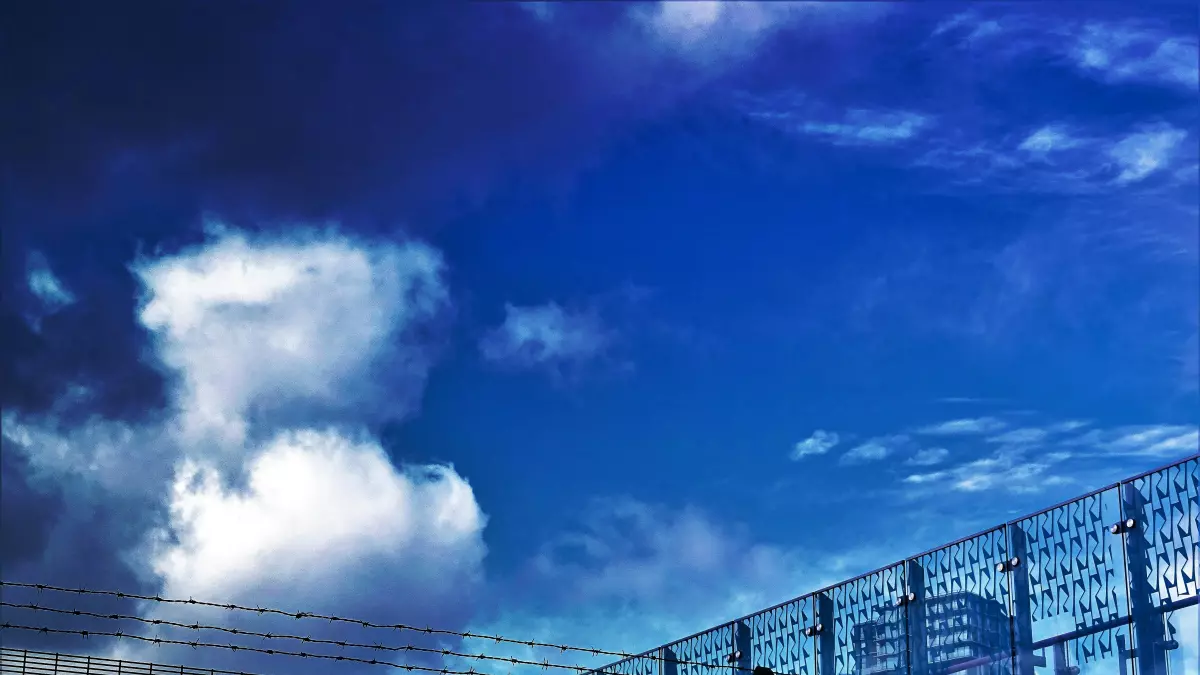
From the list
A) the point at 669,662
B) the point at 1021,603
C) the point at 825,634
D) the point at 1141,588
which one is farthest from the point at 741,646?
the point at 1141,588

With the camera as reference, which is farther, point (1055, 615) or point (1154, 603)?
point (1055, 615)

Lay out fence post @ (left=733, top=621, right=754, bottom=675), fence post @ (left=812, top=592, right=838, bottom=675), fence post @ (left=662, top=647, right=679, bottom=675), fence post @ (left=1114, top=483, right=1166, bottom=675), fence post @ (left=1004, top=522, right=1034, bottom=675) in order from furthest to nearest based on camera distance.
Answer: fence post @ (left=662, top=647, right=679, bottom=675)
fence post @ (left=733, top=621, right=754, bottom=675)
fence post @ (left=812, top=592, right=838, bottom=675)
fence post @ (left=1004, top=522, right=1034, bottom=675)
fence post @ (left=1114, top=483, right=1166, bottom=675)

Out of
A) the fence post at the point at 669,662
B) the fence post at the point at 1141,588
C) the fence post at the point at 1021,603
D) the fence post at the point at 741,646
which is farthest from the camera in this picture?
the fence post at the point at 669,662

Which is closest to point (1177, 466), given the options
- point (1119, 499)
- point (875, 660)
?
point (1119, 499)

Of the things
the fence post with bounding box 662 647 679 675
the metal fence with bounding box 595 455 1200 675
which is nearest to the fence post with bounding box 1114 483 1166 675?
the metal fence with bounding box 595 455 1200 675

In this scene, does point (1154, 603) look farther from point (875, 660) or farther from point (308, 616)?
point (308, 616)

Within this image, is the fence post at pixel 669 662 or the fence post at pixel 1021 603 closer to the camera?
the fence post at pixel 1021 603

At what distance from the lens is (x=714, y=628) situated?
44125 mm

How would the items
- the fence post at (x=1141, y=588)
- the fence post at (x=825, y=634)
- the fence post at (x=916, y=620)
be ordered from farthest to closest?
the fence post at (x=825, y=634) → the fence post at (x=916, y=620) → the fence post at (x=1141, y=588)

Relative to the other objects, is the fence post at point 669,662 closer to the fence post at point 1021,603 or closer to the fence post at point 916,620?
the fence post at point 916,620

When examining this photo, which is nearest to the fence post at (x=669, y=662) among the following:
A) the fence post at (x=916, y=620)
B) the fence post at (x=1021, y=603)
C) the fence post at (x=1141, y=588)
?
the fence post at (x=916, y=620)

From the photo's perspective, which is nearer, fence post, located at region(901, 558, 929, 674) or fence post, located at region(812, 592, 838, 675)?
fence post, located at region(901, 558, 929, 674)

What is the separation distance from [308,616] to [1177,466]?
18.2 metres

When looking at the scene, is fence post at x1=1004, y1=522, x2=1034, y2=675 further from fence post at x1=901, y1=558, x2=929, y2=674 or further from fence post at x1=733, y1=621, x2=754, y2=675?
fence post at x1=733, y1=621, x2=754, y2=675
